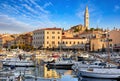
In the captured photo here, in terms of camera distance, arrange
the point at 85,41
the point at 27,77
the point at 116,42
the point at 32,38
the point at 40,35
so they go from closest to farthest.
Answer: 1. the point at 27,77
2. the point at 116,42
3. the point at 85,41
4. the point at 40,35
5. the point at 32,38

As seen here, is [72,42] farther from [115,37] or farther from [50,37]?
[115,37]

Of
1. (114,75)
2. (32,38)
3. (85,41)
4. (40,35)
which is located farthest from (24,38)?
(114,75)

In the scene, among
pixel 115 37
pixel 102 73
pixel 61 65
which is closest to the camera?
pixel 102 73

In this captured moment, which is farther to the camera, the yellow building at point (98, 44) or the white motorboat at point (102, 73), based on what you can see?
the yellow building at point (98, 44)

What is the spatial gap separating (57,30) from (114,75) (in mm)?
44643

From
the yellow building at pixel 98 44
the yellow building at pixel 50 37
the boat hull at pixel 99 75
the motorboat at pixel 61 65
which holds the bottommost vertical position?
the boat hull at pixel 99 75

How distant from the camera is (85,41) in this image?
5900cm

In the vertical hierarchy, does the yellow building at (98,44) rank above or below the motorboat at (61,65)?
above

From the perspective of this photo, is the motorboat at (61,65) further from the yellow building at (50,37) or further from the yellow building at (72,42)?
the yellow building at (50,37)

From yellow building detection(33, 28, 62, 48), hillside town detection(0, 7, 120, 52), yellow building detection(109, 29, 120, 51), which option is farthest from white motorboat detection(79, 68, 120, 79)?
yellow building detection(33, 28, 62, 48)

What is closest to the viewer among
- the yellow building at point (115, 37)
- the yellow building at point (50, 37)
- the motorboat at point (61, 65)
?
the motorboat at point (61, 65)

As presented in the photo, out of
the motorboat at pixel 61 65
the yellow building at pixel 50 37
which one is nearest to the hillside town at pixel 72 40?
the yellow building at pixel 50 37

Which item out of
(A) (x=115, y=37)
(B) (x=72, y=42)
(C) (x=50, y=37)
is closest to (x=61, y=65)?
(A) (x=115, y=37)

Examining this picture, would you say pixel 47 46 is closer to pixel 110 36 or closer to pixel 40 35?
pixel 40 35
